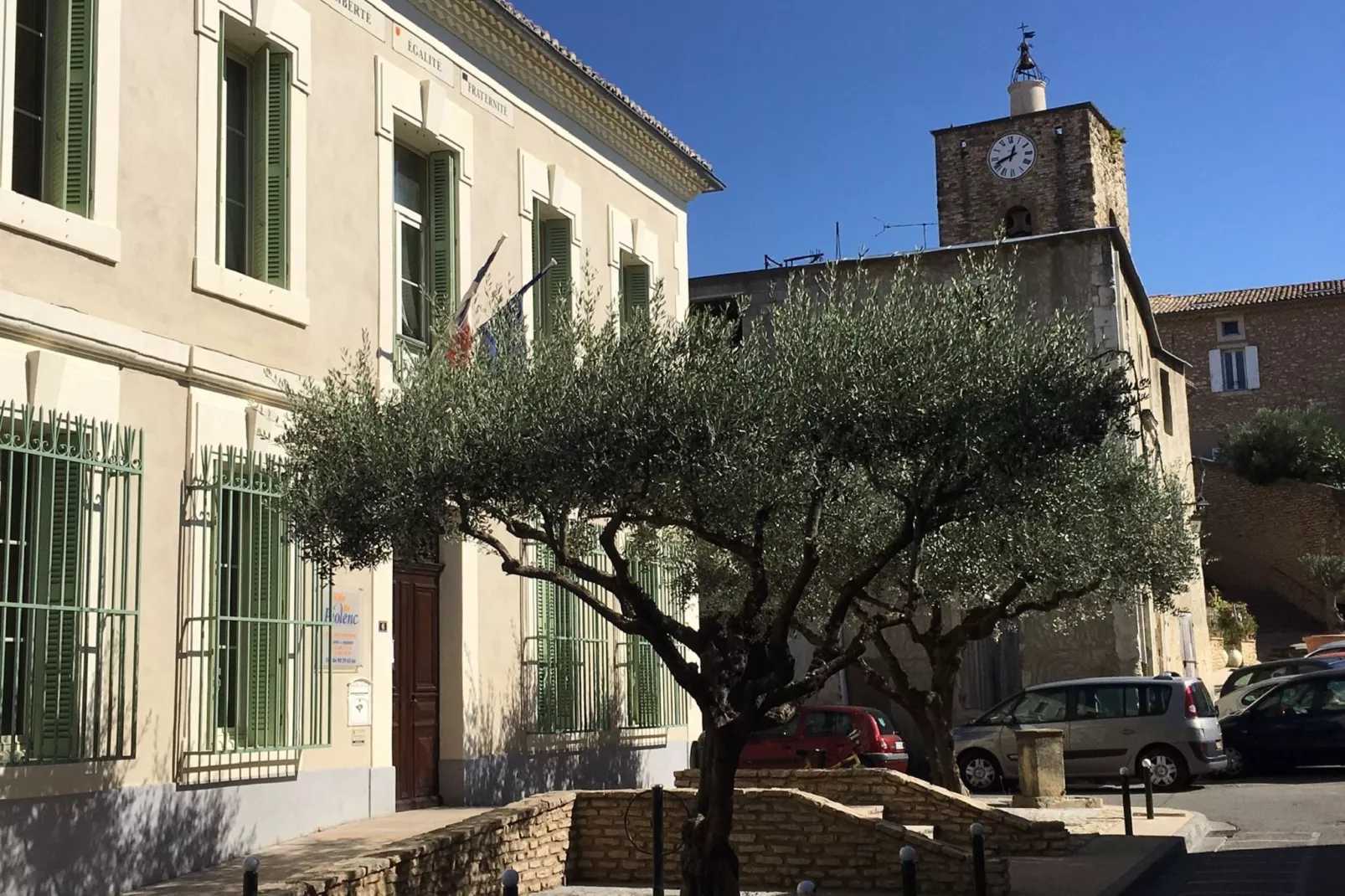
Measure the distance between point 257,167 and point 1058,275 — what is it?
61.4 ft

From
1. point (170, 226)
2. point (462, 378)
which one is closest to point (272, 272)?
point (170, 226)

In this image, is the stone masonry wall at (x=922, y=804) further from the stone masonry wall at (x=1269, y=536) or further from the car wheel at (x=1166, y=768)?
the stone masonry wall at (x=1269, y=536)

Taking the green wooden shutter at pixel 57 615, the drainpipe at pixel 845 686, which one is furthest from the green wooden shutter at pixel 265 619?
the drainpipe at pixel 845 686

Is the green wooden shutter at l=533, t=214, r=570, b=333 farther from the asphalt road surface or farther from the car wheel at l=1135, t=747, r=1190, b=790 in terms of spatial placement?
the car wheel at l=1135, t=747, r=1190, b=790

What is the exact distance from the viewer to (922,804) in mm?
13148

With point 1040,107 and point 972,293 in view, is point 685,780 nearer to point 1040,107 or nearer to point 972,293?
point 972,293

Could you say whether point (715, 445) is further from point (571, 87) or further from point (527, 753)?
point (571, 87)

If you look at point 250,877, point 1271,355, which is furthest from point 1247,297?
point 250,877

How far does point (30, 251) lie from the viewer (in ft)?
30.5

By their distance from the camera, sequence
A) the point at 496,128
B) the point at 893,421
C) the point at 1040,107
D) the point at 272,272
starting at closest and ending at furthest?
the point at 893,421 → the point at 272,272 → the point at 496,128 → the point at 1040,107

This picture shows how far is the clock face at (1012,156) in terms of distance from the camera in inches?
1406

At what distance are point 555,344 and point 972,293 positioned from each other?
300cm

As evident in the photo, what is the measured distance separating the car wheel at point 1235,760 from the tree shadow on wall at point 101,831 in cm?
1411

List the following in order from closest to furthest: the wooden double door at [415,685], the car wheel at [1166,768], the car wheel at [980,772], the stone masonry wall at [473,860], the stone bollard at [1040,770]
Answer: the stone masonry wall at [473,860] < the wooden double door at [415,685] < the stone bollard at [1040,770] < the car wheel at [1166,768] < the car wheel at [980,772]
